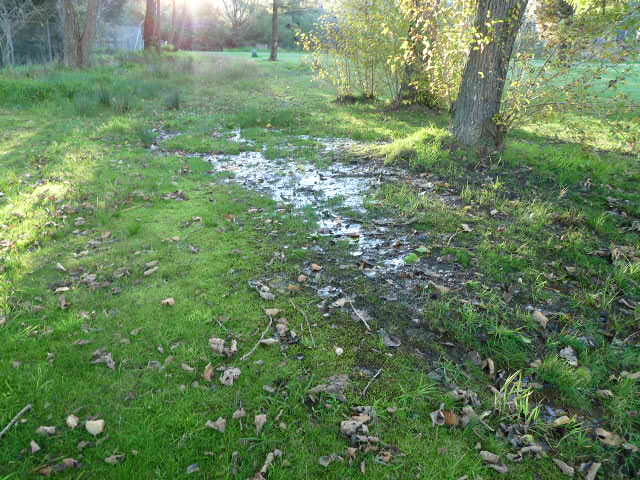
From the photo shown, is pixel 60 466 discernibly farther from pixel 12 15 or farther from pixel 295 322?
pixel 12 15

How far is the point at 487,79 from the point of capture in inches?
294

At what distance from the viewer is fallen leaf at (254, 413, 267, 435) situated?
9.33ft

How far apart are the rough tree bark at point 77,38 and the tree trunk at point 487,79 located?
18070mm

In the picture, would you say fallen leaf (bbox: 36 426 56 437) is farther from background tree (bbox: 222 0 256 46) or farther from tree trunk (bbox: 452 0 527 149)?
background tree (bbox: 222 0 256 46)

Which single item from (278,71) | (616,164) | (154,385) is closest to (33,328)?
(154,385)

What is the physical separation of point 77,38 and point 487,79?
18951mm

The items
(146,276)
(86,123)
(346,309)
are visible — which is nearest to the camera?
(346,309)

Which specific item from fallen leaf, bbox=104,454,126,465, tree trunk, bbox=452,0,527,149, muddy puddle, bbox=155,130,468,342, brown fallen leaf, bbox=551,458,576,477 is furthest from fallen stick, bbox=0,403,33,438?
tree trunk, bbox=452,0,527,149

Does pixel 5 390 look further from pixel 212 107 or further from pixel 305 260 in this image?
pixel 212 107

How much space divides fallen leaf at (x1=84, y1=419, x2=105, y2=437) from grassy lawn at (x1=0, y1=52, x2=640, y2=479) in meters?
0.04

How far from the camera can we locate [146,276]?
4.61 meters

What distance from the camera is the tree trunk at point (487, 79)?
7098mm

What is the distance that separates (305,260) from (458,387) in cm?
231

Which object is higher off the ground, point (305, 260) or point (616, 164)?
point (616, 164)
